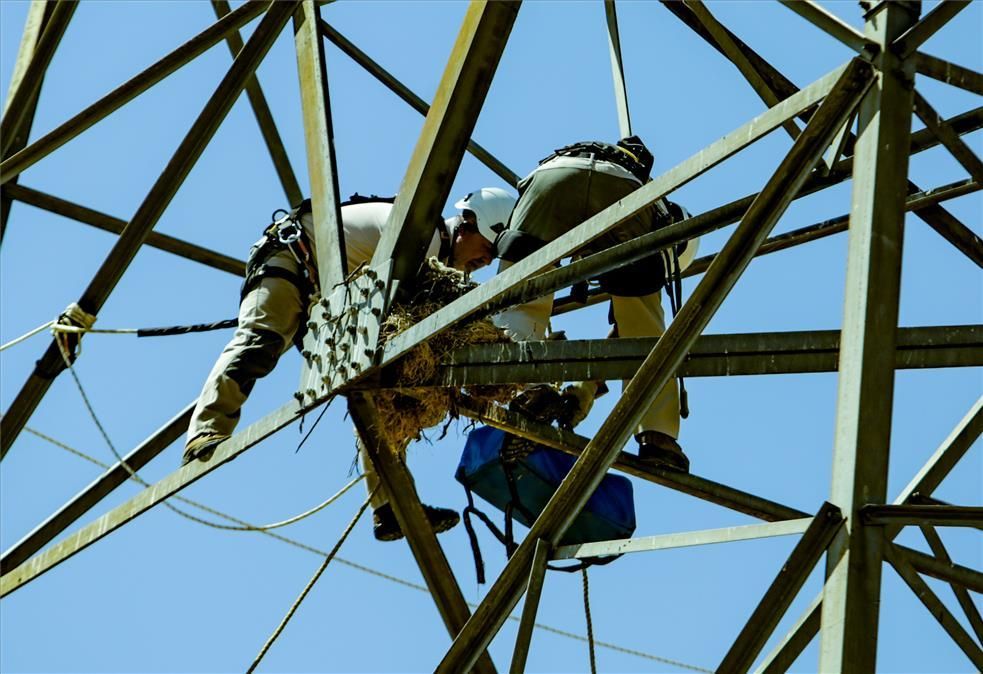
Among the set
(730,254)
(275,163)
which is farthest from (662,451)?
(275,163)

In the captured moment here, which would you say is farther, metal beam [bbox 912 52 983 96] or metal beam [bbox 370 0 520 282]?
metal beam [bbox 370 0 520 282]

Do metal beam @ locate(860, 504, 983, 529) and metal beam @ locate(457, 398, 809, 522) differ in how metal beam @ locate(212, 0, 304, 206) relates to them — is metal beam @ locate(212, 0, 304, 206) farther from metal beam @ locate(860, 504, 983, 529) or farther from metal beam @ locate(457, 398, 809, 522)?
metal beam @ locate(860, 504, 983, 529)

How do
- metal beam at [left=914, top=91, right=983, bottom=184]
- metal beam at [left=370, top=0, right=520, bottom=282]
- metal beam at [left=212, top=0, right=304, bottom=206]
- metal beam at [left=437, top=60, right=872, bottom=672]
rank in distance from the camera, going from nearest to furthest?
metal beam at [left=437, top=60, right=872, bottom=672] → metal beam at [left=914, top=91, right=983, bottom=184] → metal beam at [left=370, top=0, right=520, bottom=282] → metal beam at [left=212, top=0, right=304, bottom=206]

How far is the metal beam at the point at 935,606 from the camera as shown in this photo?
6.15m

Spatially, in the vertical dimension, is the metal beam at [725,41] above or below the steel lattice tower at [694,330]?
above

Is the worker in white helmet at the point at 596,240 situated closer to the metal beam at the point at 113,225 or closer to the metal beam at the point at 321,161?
the metal beam at the point at 321,161

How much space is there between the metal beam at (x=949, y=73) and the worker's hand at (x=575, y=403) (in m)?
2.53

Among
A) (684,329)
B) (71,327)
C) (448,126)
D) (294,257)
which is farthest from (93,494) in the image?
(684,329)

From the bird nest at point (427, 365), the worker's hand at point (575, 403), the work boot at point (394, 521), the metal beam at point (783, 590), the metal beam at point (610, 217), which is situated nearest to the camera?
the metal beam at point (783, 590)

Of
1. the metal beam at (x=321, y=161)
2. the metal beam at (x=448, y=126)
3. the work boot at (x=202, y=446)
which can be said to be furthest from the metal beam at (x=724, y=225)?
the work boot at (x=202, y=446)

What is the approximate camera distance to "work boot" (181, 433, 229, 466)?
29.0 feet

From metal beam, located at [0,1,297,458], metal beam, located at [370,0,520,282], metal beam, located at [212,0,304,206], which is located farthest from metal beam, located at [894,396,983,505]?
metal beam, located at [212,0,304,206]

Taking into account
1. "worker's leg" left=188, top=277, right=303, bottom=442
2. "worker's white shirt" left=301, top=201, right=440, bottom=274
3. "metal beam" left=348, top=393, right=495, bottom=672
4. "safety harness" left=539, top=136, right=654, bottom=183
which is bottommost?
"metal beam" left=348, top=393, right=495, bottom=672

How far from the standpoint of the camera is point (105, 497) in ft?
34.5
